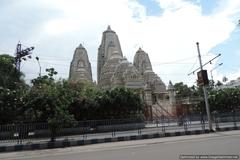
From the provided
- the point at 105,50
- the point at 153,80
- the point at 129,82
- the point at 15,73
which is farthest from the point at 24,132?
the point at 105,50

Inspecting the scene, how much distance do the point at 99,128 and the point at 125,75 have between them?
29508mm

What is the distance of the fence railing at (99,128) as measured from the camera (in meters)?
22.5

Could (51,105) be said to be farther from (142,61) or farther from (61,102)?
(142,61)

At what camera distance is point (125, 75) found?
56969 mm

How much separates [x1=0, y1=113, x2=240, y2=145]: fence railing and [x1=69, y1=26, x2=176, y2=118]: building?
1751 centimetres

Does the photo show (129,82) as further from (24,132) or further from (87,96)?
(24,132)

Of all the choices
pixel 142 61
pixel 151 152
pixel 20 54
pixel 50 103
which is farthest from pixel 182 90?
pixel 151 152

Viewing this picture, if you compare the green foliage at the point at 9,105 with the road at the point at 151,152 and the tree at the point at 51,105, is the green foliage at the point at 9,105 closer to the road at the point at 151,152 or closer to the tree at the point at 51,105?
the tree at the point at 51,105

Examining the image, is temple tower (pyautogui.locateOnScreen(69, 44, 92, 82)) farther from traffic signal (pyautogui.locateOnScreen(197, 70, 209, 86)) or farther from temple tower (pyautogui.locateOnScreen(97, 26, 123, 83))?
traffic signal (pyautogui.locateOnScreen(197, 70, 209, 86))

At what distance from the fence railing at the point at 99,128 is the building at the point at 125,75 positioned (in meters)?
17.5

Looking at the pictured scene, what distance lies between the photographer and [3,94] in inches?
1123

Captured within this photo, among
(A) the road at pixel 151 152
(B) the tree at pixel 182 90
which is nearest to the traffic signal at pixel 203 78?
(A) the road at pixel 151 152

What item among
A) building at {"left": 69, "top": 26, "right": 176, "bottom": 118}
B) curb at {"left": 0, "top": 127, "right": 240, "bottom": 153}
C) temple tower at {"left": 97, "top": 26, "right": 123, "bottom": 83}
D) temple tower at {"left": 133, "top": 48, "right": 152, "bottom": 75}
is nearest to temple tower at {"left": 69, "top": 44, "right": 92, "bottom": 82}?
building at {"left": 69, "top": 26, "right": 176, "bottom": 118}

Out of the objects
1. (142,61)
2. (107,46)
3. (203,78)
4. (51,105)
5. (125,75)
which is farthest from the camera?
(142,61)
